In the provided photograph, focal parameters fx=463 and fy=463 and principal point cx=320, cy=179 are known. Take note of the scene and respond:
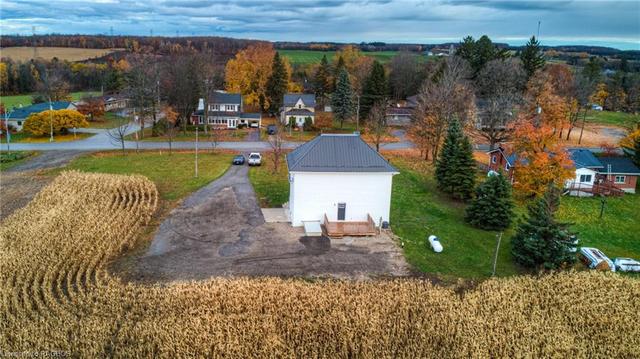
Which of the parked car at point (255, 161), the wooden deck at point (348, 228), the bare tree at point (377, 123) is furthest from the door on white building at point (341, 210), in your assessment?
the bare tree at point (377, 123)

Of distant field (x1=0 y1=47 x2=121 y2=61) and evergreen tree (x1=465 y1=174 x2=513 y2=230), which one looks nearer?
evergreen tree (x1=465 y1=174 x2=513 y2=230)

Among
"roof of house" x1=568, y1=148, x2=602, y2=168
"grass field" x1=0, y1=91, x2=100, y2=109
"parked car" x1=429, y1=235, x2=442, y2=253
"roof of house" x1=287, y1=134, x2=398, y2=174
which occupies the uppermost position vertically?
"roof of house" x1=287, y1=134, x2=398, y2=174

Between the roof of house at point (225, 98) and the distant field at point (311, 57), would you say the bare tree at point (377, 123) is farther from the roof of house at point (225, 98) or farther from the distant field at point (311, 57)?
the distant field at point (311, 57)

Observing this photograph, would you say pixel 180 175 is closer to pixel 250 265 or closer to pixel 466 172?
pixel 250 265

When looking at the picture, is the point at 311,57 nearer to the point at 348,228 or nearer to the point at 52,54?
the point at 52,54

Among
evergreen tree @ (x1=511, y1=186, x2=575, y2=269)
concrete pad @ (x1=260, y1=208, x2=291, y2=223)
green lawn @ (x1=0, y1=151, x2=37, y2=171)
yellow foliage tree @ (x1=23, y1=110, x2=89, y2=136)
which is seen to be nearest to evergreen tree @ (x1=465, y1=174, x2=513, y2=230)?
evergreen tree @ (x1=511, y1=186, x2=575, y2=269)

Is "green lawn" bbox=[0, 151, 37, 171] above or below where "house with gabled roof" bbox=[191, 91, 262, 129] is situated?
below

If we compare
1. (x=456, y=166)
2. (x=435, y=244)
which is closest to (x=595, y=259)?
(x=435, y=244)

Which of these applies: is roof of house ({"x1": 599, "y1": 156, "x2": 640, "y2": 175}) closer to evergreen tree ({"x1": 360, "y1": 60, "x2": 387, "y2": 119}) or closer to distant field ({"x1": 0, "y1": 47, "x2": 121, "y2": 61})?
evergreen tree ({"x1": 360, "y1": 60, "x2": 387, "y2": 119})

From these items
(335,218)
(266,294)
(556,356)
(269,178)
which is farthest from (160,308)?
(269,178)
